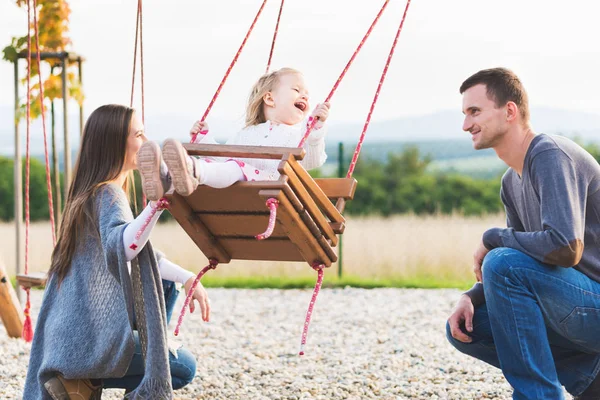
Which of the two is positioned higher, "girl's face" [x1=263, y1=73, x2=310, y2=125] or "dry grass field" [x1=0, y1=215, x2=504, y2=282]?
"girl's face" [x1=263, y1=73, x2=310, y2=125]

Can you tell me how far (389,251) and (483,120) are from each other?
7557 millimetres

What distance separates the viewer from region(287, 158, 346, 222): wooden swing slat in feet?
10.8

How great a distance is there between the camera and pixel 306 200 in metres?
3.39

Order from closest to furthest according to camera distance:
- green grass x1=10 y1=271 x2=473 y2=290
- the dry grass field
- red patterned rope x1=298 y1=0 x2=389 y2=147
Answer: red patterned rope x1=298 y1=0 x2=389 y2=147 → green grass x1=10 y1=271 x2=473 y2=290 → the dry grass field

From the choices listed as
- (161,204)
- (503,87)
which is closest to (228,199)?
(161,204)

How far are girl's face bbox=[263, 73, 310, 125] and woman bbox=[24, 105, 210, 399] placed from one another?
719 millimetres

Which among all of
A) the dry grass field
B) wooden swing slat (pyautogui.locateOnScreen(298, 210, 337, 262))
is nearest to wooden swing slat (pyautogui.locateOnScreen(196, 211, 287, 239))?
wooden swing slat (pyautogui.locateOnScreen(298, 210, 337, 262))

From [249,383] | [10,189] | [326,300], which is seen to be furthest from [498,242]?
[10,189]

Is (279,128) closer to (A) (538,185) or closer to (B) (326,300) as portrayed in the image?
(A) (538,185)

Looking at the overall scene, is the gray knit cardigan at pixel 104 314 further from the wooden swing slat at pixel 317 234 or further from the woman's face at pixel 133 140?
the wooden swing slat at pixel 317 234

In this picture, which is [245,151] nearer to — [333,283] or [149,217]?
[149,217]

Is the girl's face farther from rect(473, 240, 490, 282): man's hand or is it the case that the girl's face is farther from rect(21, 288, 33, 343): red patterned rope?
rect(21, 288, 33, 343): red patterned rope

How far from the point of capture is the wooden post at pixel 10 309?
18.5 ft

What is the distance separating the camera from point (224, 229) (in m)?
3.75
